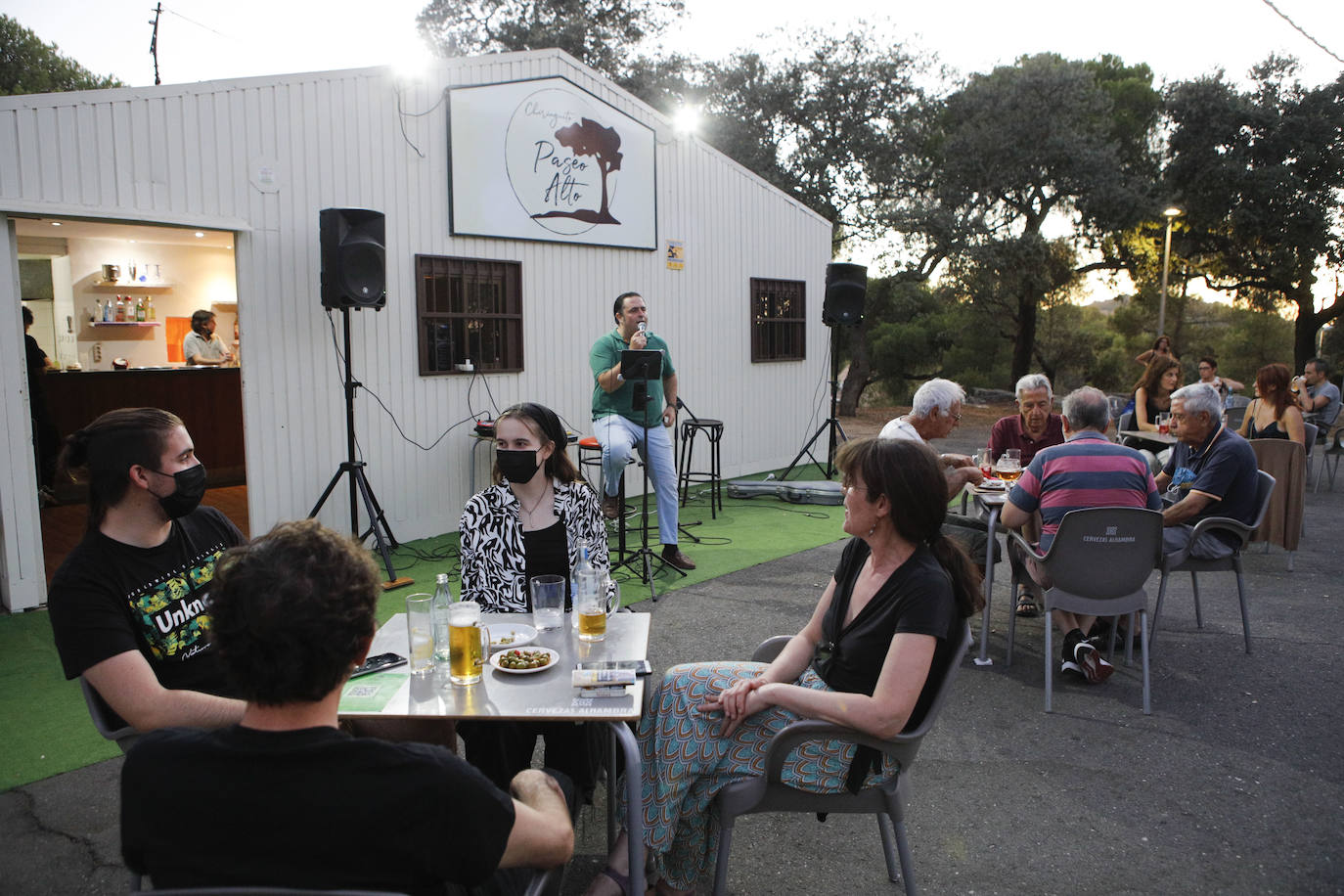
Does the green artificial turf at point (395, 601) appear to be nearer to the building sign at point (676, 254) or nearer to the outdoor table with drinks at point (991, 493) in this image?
the outdoor table with drinks at point (991, 493)

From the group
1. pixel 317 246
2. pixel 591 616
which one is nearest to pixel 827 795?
pixel 591 616

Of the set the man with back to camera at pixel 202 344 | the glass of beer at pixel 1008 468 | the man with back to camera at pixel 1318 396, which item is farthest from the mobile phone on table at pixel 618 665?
the man with back to camera at pixel 1318 396

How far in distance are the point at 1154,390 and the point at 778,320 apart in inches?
171

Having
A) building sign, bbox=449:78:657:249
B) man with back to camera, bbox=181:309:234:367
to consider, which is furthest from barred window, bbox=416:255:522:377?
man with back to camera, bbox=181:309:234:367

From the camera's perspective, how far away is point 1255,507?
4.34 m

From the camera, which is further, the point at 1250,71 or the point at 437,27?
the point at 437,27

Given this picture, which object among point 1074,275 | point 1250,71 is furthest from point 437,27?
point 1250,71

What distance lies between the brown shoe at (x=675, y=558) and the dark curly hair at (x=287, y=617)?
4.66m

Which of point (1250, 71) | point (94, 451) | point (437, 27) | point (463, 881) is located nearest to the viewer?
point (463, 881)

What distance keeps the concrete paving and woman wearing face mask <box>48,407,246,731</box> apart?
0.89 metres

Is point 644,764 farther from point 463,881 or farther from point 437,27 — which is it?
point 437,27

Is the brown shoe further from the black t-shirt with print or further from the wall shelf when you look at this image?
the wall shelf

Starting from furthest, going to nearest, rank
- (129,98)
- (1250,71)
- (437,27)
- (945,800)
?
(437,27) < (1250,71) < (129,98) < (945,800)

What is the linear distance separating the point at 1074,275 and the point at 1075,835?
59.5 ft
